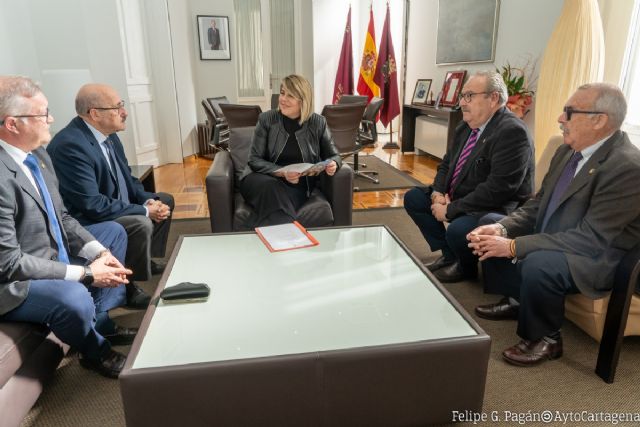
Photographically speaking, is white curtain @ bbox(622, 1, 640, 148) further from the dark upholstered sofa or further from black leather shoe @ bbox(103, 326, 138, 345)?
the dark upholstered sofa

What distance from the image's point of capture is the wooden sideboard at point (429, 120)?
4793mm

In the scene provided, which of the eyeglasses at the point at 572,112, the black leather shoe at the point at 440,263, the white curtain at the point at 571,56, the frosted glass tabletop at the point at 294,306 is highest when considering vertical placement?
the white curtain at the point at 571,56

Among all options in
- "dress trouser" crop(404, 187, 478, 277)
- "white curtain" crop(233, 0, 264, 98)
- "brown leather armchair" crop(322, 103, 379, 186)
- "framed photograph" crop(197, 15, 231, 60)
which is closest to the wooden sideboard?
"brown leather armchair" crop(322, 103, 379, 186)

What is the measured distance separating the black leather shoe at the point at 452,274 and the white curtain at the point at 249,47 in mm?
5622

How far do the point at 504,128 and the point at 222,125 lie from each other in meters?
3.39

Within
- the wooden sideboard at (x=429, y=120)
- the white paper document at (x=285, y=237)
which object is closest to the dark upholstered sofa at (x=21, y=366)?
the white paper document at (x=285, y=237)

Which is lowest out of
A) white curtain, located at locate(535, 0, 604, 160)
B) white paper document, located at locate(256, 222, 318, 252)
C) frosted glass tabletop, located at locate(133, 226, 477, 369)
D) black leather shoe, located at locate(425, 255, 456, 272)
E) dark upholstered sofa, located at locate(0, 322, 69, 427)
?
black leather shoe, located at locate(425, 255, 456, 272)

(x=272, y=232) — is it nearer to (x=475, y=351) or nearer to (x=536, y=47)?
(x=475, y=351)

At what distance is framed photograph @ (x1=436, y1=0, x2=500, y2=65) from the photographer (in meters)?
4.48

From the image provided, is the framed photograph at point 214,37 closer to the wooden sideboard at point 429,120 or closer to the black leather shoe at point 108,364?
the wooden sideboard at point 429,120

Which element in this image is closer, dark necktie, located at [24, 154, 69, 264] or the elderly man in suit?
the elderly man in suit

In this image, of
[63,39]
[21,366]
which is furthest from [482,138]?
[63,39]

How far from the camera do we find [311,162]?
2.71 meters

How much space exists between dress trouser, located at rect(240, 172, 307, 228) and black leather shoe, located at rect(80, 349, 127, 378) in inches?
41.8
